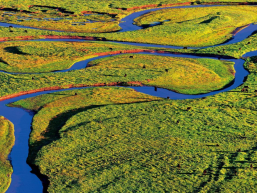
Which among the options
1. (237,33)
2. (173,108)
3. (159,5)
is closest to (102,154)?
(173,108)

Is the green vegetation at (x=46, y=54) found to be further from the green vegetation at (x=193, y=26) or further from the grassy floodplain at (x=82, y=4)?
the grassy floodplain at (x=82, y=4)

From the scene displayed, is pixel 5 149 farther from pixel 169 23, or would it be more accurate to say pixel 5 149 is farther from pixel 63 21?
pixel 169 23

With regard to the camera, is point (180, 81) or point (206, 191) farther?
point (180, 81)

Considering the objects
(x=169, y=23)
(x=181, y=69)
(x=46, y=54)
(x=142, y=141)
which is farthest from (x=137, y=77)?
(x=169, y=23)

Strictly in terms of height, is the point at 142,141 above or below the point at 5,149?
above

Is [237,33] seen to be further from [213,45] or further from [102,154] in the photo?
[102,154]

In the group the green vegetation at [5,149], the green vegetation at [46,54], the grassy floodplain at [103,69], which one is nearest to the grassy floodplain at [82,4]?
the green vegetation at [46,54]

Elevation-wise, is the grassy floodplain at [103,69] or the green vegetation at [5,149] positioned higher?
the grassy floodplain at [103,69]
